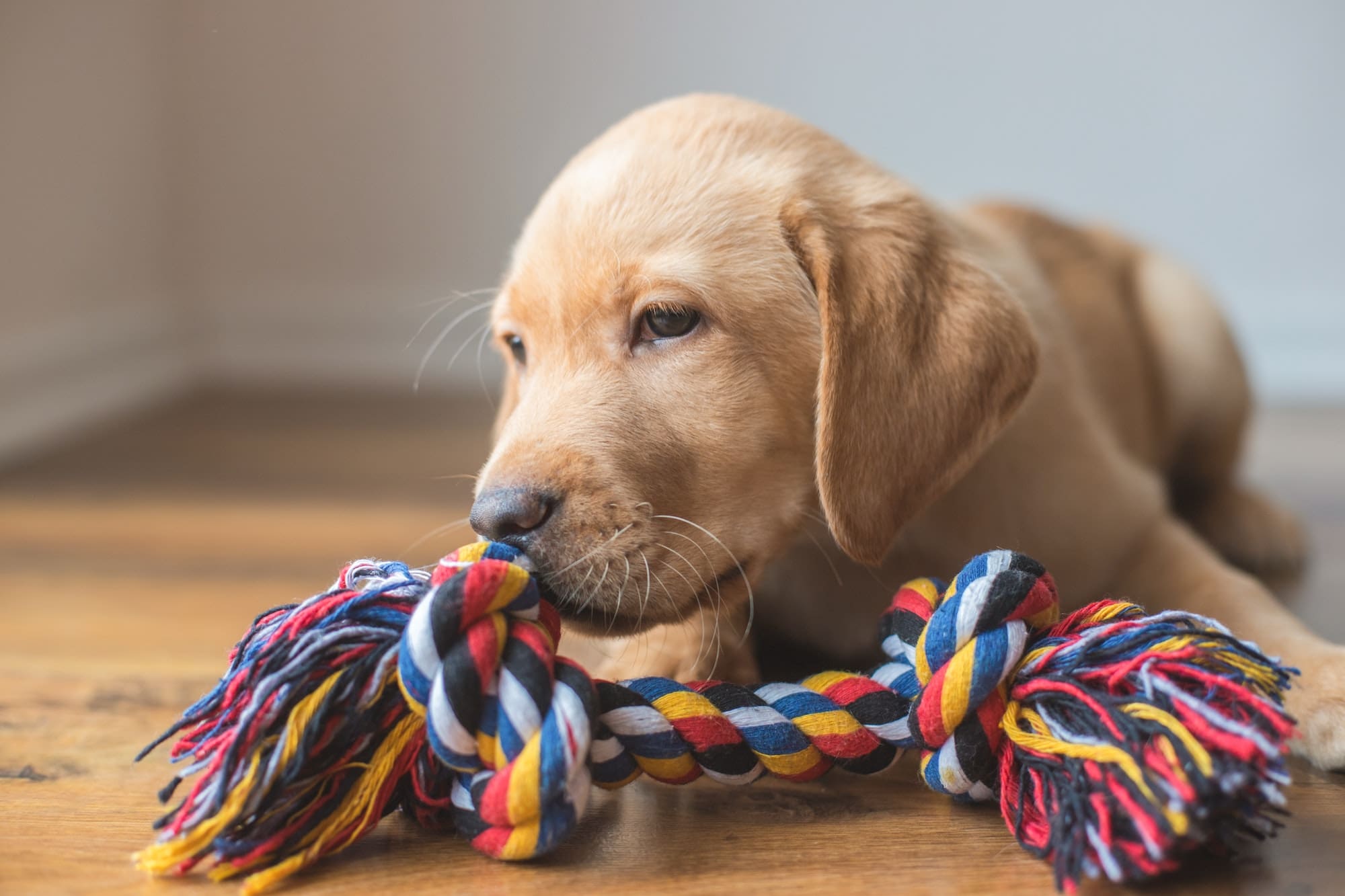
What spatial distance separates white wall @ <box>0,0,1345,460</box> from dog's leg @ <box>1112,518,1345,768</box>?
11.9 ft

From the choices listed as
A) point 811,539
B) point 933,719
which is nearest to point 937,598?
point 933,719

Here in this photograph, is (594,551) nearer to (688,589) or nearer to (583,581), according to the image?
(583,581)

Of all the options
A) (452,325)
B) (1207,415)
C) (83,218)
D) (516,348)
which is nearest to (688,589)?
(516,348)

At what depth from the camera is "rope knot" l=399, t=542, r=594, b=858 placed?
129 centimetres

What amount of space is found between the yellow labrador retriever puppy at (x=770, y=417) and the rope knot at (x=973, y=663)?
0.28m

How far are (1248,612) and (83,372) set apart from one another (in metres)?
4.16

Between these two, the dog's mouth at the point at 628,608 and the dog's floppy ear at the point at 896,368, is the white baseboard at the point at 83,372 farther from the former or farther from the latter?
the dog's floppy ear at the point at 896,368

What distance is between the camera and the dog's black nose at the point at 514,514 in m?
1.52

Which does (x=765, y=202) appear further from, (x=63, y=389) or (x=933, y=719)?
(x=63, y=389)

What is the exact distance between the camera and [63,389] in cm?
447

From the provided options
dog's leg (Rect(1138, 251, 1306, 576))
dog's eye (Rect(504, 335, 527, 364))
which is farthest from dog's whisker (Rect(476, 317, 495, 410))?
dog's leg (Rect(1138, 251, 1306, 576))

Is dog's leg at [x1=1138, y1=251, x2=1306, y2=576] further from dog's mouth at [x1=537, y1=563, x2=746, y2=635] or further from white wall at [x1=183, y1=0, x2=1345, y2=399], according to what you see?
white wall at [x1=183, y1=0, x2=1345, y2=399]

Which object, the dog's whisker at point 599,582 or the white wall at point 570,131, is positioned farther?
the white wall at point 570,131

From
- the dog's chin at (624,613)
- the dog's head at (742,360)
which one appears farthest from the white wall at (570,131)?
the dog's chin at (624,613)
